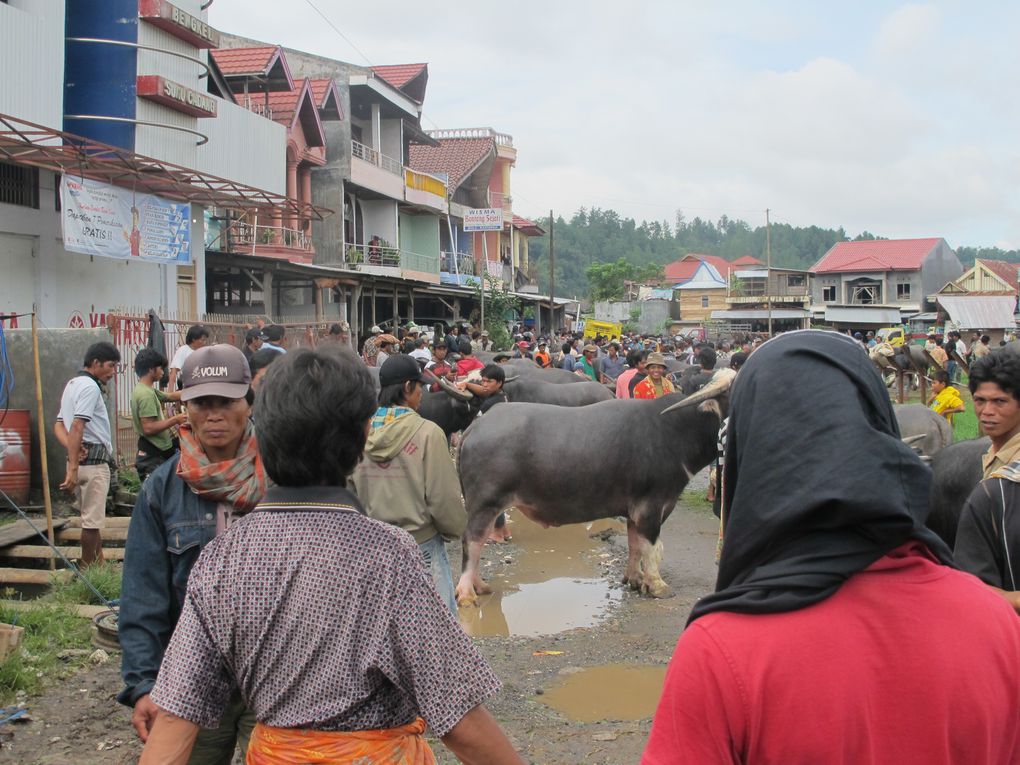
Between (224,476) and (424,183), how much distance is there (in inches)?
1122

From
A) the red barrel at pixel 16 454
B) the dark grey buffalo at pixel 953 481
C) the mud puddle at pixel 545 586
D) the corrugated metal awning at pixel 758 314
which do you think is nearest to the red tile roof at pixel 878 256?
the corrugated metal awning at pixel 758 314

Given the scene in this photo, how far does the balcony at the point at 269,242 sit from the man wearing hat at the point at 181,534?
17164 millimetres

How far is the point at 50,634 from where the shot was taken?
5691 millimetres

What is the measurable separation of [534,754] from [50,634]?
324cm

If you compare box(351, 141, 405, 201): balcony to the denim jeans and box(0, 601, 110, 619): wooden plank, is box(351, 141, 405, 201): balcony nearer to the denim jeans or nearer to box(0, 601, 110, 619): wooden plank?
box(0, 601, 110, 619): wooden plank

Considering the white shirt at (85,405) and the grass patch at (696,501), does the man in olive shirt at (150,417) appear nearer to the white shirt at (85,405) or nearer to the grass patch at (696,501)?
the white shirt at (85,405)

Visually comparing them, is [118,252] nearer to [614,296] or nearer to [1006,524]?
[1006,524]

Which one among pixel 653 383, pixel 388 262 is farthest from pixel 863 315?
pixel 653 383

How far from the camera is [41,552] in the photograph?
696cm

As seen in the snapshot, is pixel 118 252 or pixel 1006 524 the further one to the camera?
pixel 118 252

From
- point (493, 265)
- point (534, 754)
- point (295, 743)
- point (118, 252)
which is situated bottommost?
point (534, 754)

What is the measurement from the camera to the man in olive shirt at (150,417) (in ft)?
21.2

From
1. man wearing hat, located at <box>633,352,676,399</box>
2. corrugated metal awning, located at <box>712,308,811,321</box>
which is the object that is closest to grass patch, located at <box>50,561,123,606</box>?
man wearing hat, located at <box>633,352,676,399</box>

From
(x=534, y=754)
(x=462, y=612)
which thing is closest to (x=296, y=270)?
(x=462, y=612)
